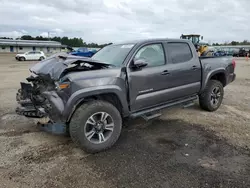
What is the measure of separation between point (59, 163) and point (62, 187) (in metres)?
0.60

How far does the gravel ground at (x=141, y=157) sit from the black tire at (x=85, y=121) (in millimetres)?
138

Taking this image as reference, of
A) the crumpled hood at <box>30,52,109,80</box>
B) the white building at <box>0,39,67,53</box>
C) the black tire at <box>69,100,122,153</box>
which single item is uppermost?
the white building at <box>0,39,67,53</box>

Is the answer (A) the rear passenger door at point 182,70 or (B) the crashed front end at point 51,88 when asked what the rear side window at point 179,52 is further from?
(B) the crashed front end at point 51,88

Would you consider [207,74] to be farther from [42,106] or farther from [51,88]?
[42,106]

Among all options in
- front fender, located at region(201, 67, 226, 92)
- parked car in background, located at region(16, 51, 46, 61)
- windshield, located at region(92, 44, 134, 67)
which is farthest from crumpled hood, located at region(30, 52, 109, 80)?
parked car in background, located at region(16, 51, 46, 61)

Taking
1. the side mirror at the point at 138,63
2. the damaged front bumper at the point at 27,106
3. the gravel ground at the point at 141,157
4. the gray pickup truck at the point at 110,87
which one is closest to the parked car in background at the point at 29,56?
the gravel ground at the point at 141,157

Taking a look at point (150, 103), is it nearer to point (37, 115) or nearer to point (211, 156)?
point (211, 156)

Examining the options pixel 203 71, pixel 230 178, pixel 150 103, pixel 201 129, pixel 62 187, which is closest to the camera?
pixel 62 187

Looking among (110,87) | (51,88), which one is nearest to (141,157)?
(110,87)

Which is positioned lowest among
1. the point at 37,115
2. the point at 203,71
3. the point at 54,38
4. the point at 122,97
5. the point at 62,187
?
the point at 62,187

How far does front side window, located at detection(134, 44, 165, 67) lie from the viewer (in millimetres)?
4177

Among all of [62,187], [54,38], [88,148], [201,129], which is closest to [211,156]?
[201,129]

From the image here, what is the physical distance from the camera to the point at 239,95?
7.77m

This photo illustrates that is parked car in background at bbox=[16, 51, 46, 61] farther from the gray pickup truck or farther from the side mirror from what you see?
the side mirror
